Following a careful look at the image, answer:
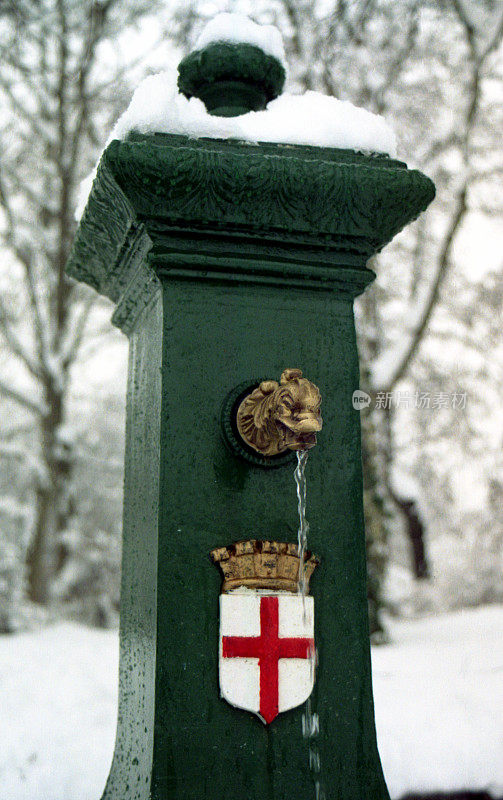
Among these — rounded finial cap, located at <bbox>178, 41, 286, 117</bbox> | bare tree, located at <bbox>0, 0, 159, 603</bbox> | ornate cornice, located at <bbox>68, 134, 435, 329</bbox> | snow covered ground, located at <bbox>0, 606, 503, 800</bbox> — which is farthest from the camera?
bare tree, located at <bbox>0, 0, 159, 603</bbox>

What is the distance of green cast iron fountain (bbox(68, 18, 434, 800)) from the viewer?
153 centimetres

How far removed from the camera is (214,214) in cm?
162

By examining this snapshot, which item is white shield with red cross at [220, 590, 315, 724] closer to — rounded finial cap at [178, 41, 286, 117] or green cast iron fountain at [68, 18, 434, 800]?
green cast iron fountain at [68, 18, 434, 800]

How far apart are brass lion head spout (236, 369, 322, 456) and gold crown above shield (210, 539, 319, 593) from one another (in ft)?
0.59

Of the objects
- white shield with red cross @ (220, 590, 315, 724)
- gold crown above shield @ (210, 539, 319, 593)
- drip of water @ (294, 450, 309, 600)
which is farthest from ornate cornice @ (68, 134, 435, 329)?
white shield with red cross @ (220, 590, 315, 724)

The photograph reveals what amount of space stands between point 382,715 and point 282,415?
2.53 metres

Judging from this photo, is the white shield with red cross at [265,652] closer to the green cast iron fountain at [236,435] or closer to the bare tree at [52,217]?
the green cast iron fountain at [236,435]

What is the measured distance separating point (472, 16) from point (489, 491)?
195 inches

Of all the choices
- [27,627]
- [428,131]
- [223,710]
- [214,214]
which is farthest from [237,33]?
[428,131]

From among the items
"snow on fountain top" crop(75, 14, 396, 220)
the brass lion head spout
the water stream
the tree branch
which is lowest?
the water stream

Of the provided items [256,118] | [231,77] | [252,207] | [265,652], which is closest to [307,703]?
[265,652]

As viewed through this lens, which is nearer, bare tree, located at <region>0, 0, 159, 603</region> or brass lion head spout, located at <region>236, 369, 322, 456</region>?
brass lion head spout, located at <region>236, 369, 322, 456</region>

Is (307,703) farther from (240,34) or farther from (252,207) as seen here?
(240,34)

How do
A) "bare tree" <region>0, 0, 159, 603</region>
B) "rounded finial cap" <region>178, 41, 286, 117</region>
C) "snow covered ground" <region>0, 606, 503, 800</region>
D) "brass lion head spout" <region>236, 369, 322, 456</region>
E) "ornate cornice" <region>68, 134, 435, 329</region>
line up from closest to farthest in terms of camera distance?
"brass lion head spout" <region>236, 369, 322, 456</region>, "ornate cornice" <region>68, 134, 435, 329</region>, "rounded finial cap" <region>178, 41, 286, 117</region>, "snow covered ground" <region>0, 606, 503, 800</region>, "bare tree" <region>0, 0, 159, 603</region>
